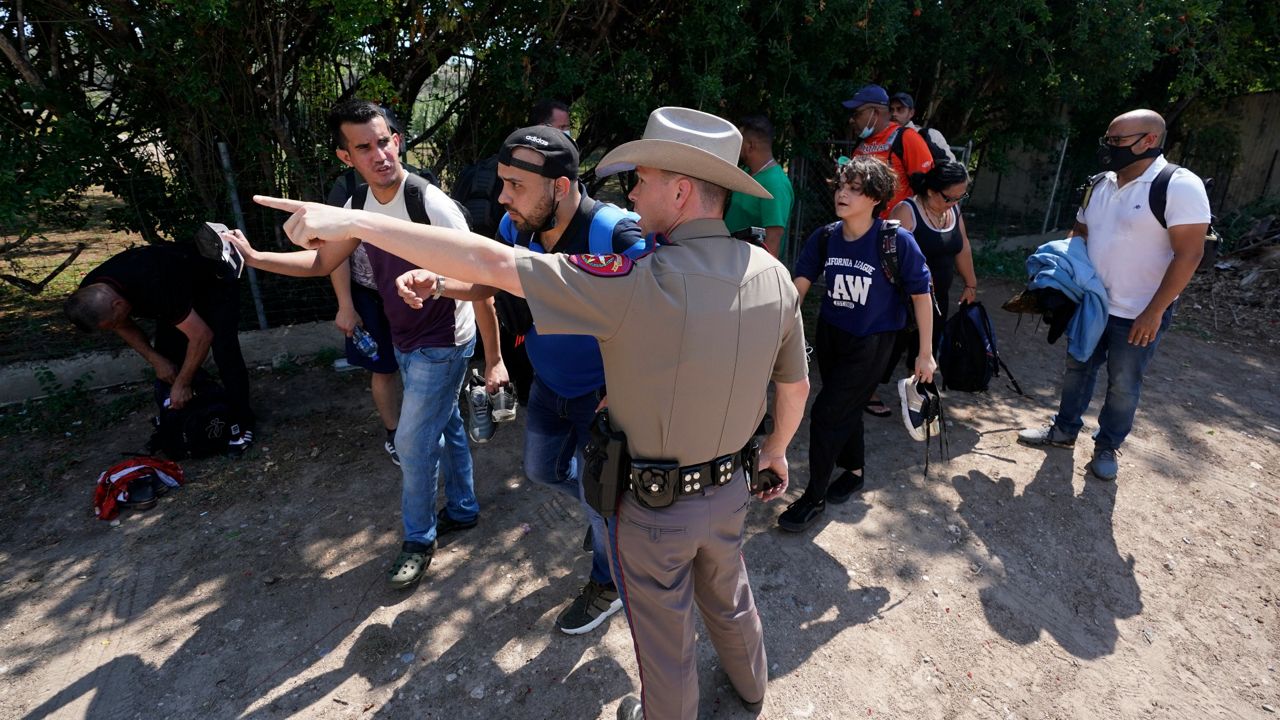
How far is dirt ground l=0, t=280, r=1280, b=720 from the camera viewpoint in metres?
2.68

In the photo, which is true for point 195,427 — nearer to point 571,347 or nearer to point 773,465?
point 571,347

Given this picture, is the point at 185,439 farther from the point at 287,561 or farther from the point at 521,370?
the point at 521,370

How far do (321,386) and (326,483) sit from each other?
1465 mm

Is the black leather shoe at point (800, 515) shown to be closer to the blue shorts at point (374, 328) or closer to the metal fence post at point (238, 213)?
the blue shorts at point (374, 328)

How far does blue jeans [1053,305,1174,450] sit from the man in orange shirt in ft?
5.29

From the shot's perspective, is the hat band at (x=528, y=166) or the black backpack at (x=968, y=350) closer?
the hat band at (x=528, y=166)

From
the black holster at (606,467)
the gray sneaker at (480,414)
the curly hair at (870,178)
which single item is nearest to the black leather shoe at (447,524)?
the gray sneaker at (480,414)

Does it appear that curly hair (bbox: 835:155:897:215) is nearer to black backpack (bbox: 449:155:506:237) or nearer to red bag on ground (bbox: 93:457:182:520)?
black backpack (bbox: 449:155:506:237)

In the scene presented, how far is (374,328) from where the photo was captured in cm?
388

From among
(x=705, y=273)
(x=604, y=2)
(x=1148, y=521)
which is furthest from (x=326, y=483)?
(x=1148, y=521)

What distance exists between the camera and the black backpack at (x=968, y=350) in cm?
432

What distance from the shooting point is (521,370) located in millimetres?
3627

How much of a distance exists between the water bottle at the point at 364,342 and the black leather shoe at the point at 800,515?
2.34 m

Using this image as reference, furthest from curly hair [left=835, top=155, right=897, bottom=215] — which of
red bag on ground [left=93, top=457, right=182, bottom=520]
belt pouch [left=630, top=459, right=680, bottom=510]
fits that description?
red bag on ground [left=93, top=457, right=182, bottom=520]
